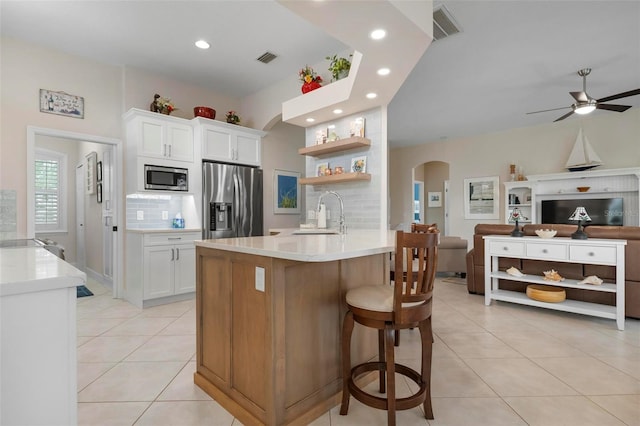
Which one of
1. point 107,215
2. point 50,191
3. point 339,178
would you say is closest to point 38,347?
point 339,178

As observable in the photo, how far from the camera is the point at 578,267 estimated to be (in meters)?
3.51

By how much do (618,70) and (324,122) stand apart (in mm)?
3939

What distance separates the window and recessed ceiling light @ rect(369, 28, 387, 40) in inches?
266

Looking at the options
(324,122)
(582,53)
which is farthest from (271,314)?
(582,53)

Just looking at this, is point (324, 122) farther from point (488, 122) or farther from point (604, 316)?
point (488, 122)

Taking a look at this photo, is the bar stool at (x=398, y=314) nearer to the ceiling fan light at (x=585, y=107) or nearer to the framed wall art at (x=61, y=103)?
the ceiling fan light at (x=585, y=107)

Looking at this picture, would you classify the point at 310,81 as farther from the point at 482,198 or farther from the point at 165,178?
the point at 482,198

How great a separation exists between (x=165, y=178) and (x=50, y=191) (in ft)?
12.5

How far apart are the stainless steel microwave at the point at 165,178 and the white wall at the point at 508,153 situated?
20.6 feet

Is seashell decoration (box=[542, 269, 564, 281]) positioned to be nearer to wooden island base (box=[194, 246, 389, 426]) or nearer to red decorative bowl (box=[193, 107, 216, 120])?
wooden island base (box=[194, 246, 389, 426])

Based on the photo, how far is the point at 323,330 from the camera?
1.81 metres

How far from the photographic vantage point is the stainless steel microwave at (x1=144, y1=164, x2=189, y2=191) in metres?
4.02

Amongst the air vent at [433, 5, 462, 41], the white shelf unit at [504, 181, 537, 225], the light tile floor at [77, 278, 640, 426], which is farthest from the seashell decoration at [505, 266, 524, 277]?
the white shelf unit at [504, 181, 537, 225]

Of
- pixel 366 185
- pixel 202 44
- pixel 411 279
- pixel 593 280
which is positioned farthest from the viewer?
pixel 366 185
